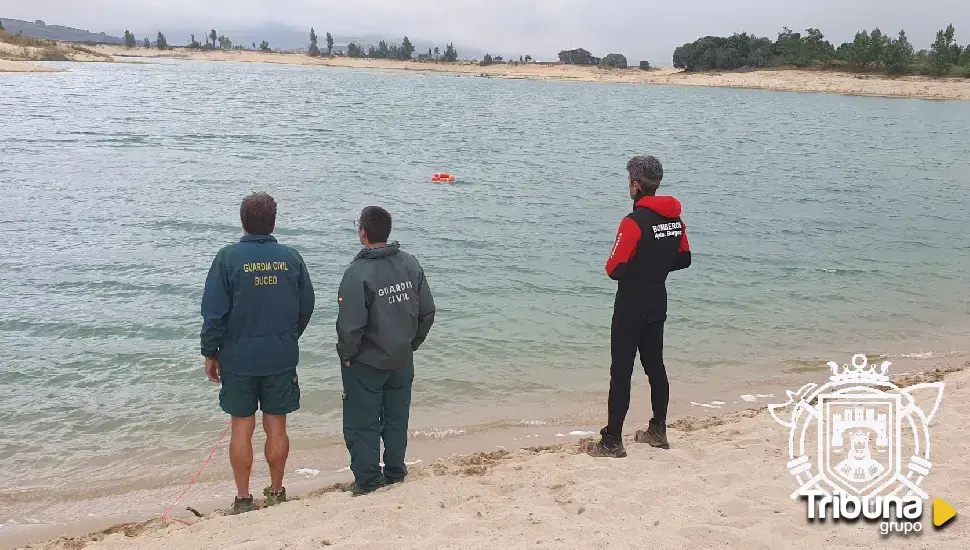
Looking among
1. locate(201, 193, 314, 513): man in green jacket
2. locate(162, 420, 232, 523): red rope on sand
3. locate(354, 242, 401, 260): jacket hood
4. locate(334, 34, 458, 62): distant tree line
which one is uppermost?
locate(334, 34, 458, 62): distant tree line

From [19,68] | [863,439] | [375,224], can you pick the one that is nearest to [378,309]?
[375,224]

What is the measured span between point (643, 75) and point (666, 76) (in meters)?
7.66

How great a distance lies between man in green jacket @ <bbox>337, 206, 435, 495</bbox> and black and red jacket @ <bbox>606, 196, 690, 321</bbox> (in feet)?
4.81

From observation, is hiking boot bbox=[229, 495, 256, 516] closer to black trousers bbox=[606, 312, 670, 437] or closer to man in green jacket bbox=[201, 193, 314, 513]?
man in green jacket bbox=[201, 193, 314, 513]

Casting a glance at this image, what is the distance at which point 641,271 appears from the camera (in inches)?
218

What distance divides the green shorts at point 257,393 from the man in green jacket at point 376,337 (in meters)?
0.41

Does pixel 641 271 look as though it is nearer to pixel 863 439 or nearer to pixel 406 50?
pixel 863 439

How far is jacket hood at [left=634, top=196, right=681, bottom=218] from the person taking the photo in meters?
5.50

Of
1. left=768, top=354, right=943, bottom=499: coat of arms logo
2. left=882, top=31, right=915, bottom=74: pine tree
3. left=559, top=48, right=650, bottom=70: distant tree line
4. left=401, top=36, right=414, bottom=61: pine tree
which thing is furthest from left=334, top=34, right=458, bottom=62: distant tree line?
left=768, top=354, right=943, bottom=499: coat of arms logo

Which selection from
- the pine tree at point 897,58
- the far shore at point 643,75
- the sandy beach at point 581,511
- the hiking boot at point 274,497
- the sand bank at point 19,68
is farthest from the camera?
the pine tree at point 897,58

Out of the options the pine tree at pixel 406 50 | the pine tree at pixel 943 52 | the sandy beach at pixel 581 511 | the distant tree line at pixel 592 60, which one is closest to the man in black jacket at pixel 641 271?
the sandy beach at pixel 581 511

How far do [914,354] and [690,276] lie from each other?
13.8 ft

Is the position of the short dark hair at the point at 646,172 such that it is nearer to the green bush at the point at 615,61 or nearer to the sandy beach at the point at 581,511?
the sandy beach at the point at 581,511

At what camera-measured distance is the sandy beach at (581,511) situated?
4527mm
